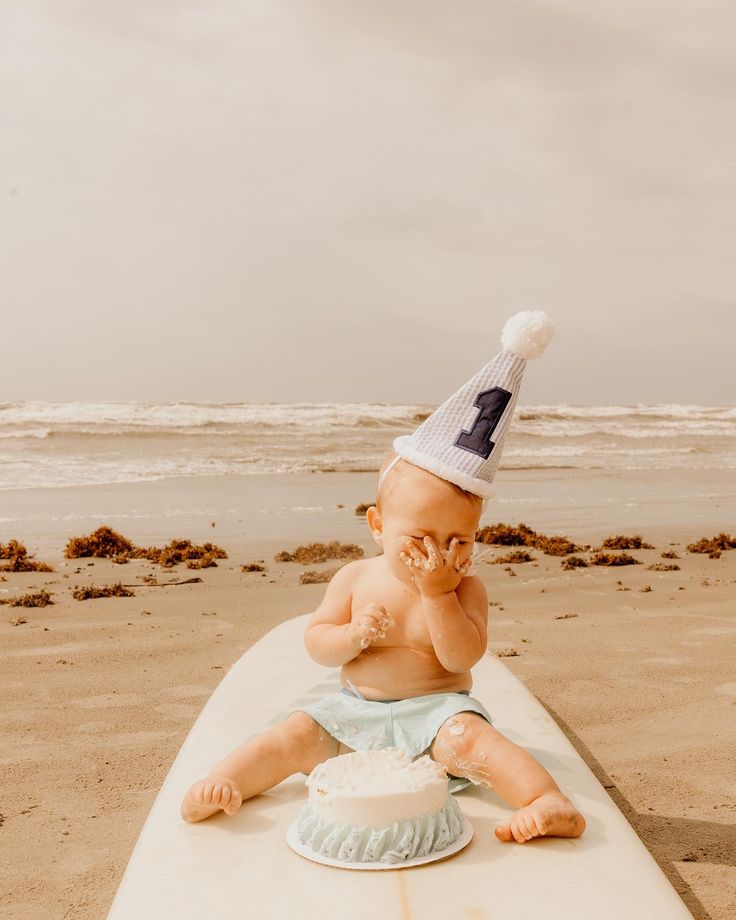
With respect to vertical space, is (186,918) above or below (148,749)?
above

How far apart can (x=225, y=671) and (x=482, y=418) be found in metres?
2.84

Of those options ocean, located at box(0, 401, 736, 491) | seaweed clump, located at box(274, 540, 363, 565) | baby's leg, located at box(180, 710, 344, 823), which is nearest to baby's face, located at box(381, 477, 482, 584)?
baby's leg, located at box(180, 710, 344, 823)

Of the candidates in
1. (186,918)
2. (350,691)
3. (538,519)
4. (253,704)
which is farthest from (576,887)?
(538,519)

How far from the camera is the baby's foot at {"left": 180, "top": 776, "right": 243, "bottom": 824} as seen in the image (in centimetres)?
247

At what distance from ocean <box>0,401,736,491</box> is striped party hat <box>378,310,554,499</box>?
42.8 ft

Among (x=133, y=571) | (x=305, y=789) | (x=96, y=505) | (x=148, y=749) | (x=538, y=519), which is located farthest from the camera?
(x=96, y=505)

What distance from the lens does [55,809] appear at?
345 centimetres

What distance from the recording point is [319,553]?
8.41 m

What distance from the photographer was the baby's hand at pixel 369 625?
2.79 m

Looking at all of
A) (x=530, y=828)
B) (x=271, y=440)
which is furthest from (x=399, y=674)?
(x=271, y=440)

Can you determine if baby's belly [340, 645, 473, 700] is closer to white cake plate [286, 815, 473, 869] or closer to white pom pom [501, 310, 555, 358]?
white cake plate [286, 815, 473, 869]

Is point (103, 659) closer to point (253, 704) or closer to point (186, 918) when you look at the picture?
point (253, 704)

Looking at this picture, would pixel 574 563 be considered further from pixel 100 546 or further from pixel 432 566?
pixel 432 566

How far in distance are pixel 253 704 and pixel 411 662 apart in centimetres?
78
